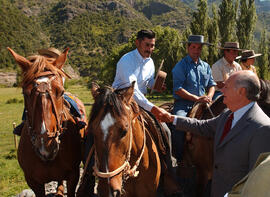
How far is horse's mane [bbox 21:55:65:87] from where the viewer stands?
3037 millimetres

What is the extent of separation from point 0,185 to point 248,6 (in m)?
28.2

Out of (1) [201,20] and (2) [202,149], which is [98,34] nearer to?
(1) [201,20]

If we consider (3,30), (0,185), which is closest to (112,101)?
(0,185)

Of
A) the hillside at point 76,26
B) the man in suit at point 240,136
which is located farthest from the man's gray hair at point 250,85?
the hillside at point 76,26

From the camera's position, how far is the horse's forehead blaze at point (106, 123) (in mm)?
2359

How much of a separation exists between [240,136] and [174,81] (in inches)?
83.1

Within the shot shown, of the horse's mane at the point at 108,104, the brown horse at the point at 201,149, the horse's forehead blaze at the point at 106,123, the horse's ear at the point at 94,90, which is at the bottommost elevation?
the brown horse at the point at 201,149

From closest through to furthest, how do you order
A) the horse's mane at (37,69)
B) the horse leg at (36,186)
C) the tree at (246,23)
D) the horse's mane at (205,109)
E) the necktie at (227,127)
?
the necktie at (227,127) → the horse's mane at (37,69) → the horse leg at (36,186) → the horse's mane at (205,109) → the tree at (246,23)

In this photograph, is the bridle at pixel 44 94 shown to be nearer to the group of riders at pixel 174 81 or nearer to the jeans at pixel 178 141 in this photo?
the group of riders at pixel 174 81

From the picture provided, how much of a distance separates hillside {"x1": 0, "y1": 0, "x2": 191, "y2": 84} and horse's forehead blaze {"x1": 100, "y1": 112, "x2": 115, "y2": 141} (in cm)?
7892

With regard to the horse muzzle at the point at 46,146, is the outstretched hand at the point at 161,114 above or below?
above

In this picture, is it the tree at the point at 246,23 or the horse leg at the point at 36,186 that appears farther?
the tree at the point at 246,23

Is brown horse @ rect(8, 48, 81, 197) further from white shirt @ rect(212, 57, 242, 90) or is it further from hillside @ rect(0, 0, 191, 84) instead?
hillside @ rect(0, 0, 191, 84)

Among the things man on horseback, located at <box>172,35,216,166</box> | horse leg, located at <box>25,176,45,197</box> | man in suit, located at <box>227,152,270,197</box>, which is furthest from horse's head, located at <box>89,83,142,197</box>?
man on horseback, located at <box>172,35,216,166</box>
